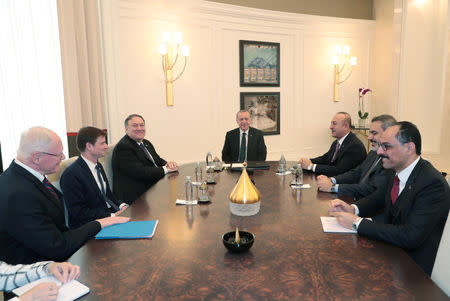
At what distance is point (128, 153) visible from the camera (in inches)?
142

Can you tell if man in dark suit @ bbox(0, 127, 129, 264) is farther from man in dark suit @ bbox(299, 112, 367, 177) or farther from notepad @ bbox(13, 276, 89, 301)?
man in dark suit @ bbox(299, 112, 367, 177)

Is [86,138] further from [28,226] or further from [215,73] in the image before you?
[215,73]

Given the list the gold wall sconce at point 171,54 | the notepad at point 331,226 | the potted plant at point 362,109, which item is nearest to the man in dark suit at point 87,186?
the notepad at point 331,226

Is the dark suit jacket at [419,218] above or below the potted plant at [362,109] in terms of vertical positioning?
below

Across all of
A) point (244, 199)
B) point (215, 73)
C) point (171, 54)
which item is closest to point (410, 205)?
point (244, 199)

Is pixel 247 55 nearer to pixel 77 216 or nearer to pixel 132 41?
pixel 132 41

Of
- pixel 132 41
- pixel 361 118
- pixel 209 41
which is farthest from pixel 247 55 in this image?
pixel 361 118

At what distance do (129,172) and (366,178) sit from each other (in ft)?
7.70

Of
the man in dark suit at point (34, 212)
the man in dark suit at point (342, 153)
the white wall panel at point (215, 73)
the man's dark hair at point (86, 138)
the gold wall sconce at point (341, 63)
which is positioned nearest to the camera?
the man in dark suit at point (34, 212)

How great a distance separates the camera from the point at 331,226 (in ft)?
6.40

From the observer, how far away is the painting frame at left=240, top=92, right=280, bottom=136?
21.0 feet

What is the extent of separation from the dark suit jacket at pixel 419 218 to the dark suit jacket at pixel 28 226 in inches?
63.4

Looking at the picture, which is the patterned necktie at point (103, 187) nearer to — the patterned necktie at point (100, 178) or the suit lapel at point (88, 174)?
the patterned necktie at point (100, 178)

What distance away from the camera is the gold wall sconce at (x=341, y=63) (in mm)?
7098
